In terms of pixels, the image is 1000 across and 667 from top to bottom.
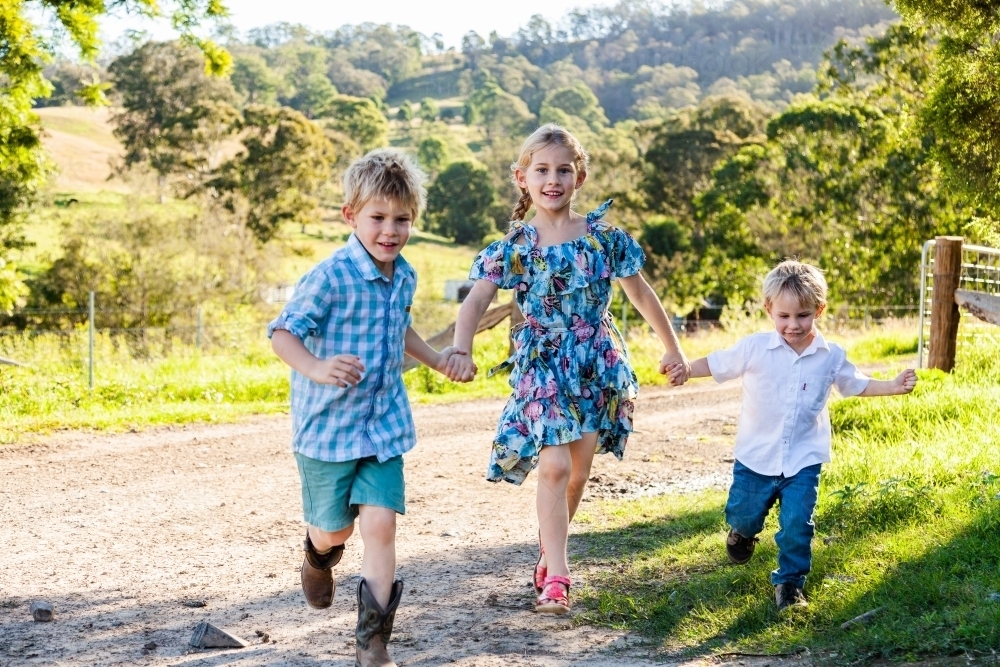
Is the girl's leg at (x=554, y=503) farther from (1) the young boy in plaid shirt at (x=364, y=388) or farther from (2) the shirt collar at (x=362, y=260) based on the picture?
(2) the shirt collar at (x=362, y=260)

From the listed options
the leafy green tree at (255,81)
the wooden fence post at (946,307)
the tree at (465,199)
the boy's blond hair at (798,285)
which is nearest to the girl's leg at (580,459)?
the boy's blond hair at (798,285)

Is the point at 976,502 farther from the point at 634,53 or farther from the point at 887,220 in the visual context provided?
the point at 634,53

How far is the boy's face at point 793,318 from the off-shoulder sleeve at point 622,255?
629 millimetres

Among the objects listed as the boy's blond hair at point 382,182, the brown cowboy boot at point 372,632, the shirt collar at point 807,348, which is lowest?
the brown cowboy boot at point 372,632

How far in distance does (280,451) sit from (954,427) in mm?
4930

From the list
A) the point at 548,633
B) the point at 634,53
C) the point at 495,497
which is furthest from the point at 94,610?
the point at 634,53

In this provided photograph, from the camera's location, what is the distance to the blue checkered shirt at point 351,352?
3914mm

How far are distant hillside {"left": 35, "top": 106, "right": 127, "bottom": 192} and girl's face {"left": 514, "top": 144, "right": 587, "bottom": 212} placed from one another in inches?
2004

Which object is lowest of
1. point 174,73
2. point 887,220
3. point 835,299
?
point 835,299

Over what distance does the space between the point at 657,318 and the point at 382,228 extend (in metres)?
1.45

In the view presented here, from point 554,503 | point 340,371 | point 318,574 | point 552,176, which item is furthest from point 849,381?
point 318,574

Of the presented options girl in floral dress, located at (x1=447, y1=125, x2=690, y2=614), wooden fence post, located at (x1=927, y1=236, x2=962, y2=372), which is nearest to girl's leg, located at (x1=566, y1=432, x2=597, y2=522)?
girl in floral dress, located at (x1=447, y1=125, x2=690, y2=614)

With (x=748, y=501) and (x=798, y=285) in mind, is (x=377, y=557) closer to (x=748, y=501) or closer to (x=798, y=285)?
(x=748, y=501)

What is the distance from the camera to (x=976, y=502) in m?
5.29
